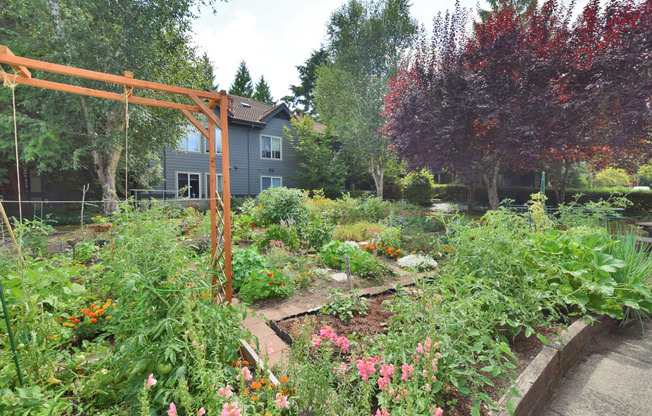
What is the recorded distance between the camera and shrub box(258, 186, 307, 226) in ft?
19.1

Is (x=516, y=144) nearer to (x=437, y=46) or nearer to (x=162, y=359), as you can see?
(x=437, y=46)

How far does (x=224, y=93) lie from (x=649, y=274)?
4.22 meters

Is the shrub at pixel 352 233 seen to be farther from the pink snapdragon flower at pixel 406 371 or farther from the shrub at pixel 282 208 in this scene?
the pink snapdragon flower at pixel 406 371

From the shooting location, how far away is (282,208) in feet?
19.3

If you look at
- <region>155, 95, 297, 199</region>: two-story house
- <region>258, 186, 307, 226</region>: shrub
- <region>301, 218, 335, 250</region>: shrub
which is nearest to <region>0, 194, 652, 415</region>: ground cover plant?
<region>301, 218, 335, 250</region>: shrub

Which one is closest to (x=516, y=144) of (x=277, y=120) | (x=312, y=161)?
(x=312, y=161)

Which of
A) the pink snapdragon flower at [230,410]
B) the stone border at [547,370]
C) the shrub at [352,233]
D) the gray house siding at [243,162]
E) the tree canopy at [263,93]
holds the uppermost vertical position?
the tree canopy at [263,93]

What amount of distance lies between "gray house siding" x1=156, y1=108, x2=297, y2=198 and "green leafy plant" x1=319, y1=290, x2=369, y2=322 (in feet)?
40.9

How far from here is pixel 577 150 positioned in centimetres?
759

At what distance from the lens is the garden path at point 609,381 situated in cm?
175

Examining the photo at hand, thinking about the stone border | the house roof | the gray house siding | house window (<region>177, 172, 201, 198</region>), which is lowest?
the stone border

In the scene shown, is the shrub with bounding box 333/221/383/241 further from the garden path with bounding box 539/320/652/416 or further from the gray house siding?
the gray house siding

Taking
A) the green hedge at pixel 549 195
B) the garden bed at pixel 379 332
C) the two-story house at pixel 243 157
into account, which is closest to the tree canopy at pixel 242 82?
the two-story house at pixel 243 157

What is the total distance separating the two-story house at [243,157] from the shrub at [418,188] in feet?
21.9
